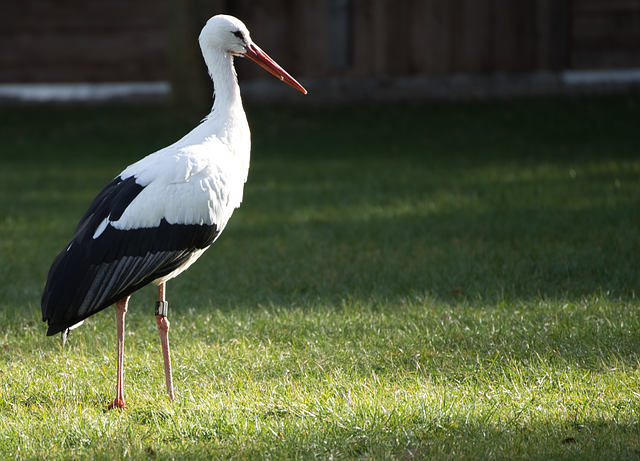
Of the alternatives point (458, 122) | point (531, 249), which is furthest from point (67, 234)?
point (458, 122)

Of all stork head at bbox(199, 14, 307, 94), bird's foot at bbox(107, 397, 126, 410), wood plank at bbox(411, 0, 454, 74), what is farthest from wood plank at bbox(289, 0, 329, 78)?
bird's foot at bbox(107, 397, 126, 410)

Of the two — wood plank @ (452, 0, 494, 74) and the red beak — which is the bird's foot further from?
wood plank @ (452, 0, 494, 74)

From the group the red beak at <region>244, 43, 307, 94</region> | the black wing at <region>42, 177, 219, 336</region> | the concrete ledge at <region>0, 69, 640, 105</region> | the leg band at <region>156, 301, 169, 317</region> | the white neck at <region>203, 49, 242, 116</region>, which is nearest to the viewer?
the black wing at <region>42, 177, 219, 336</region>

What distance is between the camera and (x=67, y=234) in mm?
7648

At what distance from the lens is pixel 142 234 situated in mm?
3918

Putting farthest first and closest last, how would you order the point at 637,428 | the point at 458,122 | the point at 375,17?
the point at 375,17 → the point at 458,122 → the point at 637,428

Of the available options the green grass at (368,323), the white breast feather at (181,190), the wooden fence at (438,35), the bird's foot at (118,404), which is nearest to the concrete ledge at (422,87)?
the wooden fence at (438,35)

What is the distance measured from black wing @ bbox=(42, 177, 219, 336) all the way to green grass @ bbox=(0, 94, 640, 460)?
0.54 metres

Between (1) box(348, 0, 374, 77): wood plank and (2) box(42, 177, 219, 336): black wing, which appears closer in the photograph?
(2) box(42, 177, 219, 336): black wing

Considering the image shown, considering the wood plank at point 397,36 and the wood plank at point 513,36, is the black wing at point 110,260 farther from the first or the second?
the wood plank at point 513,36

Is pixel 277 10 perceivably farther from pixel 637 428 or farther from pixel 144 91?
pixel 637 428

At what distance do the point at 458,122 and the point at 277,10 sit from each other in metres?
5.26

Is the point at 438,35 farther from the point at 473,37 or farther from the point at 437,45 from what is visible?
the point at 473,37

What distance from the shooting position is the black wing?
150 inches
